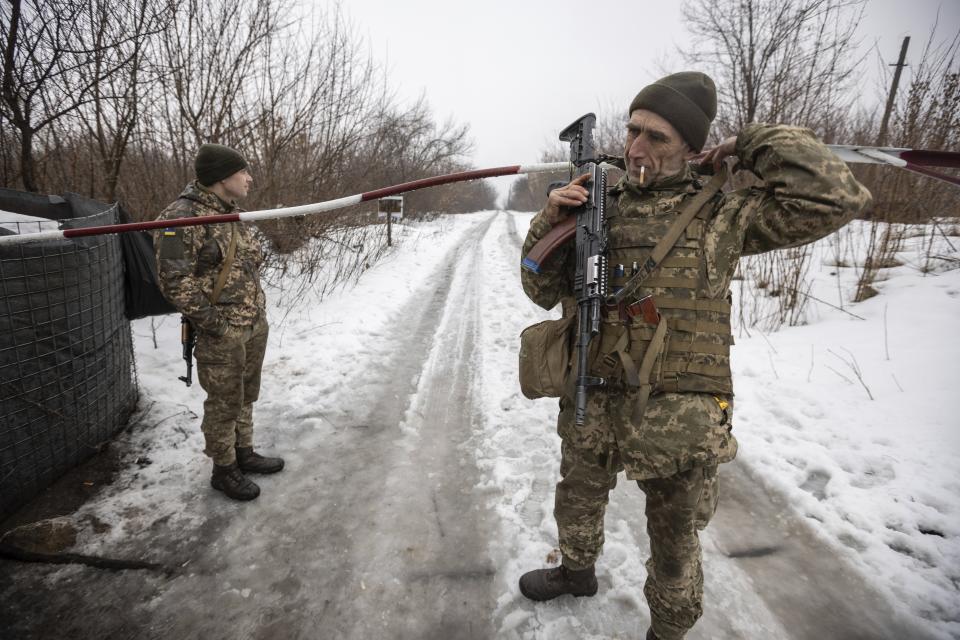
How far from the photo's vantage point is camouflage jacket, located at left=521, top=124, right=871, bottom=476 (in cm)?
126

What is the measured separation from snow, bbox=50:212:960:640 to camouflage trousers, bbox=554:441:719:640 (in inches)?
14.9

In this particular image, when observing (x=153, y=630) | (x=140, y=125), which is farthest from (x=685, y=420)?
(x=140, y=125)

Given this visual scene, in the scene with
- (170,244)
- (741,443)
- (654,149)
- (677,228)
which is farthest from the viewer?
(741,443)

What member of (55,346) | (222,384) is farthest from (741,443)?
(55,346)

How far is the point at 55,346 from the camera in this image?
231 centimetres

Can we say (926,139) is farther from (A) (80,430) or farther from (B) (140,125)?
(B) (140,125)

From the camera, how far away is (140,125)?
15.4ft

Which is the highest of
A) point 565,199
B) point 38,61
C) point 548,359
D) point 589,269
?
point 38,61

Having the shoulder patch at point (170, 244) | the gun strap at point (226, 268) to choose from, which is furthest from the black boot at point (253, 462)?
the shoulder patch at point (170, 244)

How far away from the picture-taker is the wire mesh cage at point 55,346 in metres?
2.11

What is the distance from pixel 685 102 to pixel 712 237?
1.63 ft

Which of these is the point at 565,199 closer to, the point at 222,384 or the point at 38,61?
the point at 222,384

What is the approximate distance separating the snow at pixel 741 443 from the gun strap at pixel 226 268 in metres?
1.20

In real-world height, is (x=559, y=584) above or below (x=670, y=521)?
below
